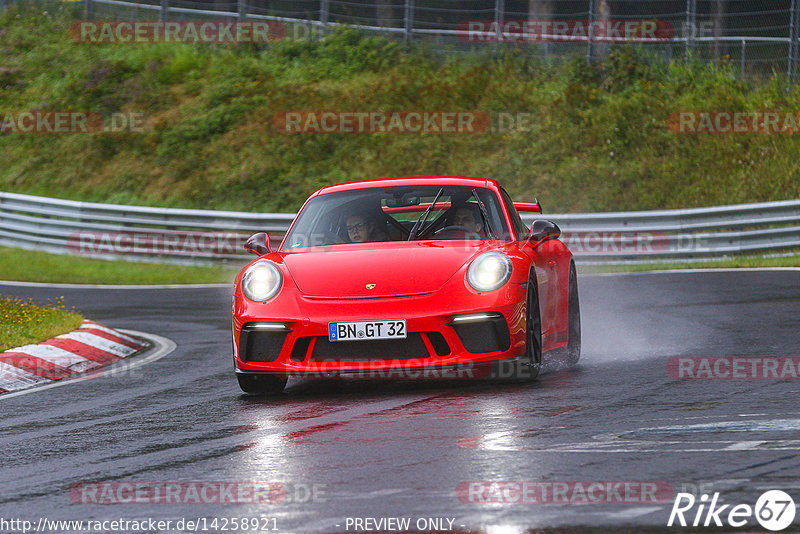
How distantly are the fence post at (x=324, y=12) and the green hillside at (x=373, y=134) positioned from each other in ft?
1.23

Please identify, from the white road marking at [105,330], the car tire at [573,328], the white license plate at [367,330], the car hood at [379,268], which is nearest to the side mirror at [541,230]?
the car hood at [379,268]

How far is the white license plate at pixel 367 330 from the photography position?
751cm

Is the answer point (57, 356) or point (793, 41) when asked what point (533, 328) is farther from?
point (793, 41)

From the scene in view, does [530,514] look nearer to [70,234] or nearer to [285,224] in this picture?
[285,224]

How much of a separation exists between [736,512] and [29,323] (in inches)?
322

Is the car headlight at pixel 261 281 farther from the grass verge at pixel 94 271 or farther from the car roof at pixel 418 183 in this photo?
the grass verge at pixel 94 271

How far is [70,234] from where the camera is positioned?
23.3 metres

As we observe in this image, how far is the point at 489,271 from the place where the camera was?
307 inches

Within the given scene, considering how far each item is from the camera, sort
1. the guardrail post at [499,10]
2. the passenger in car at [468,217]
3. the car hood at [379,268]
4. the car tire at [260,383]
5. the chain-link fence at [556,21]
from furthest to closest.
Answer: the guardrail post at [499,10], the chain-link fence at [556,21], the passenger in car at [468,217], the car tire at [260,383], the car hood at [379,268]

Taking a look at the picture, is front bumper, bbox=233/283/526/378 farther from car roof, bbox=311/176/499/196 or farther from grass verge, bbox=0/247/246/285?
grass verge, bbox=0/247/246/285

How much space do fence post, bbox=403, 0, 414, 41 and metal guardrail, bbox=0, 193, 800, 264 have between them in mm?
9326

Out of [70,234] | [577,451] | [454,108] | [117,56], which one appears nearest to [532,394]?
[577,451]

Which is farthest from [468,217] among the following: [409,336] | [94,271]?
[94,271]

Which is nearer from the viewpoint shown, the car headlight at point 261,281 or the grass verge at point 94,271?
the car headlight at point 261,281
